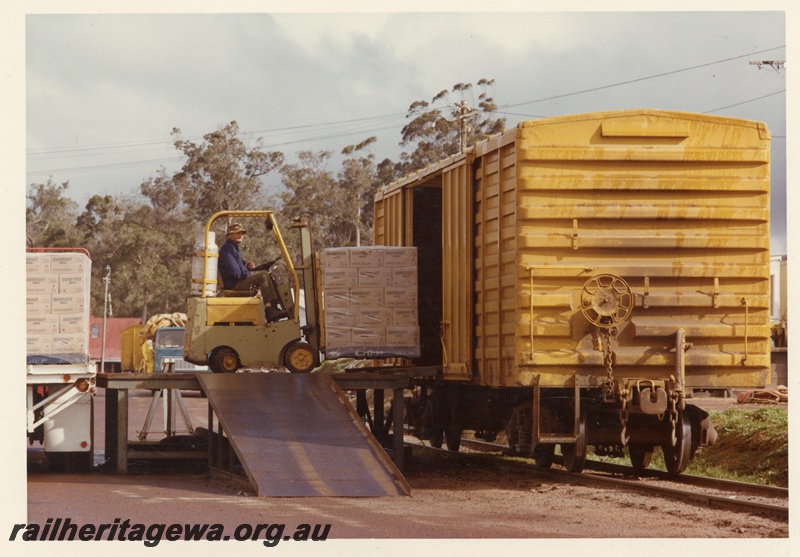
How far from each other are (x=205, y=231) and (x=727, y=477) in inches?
284

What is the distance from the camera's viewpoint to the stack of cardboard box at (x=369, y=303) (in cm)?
1502

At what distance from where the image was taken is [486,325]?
14078 millimetres

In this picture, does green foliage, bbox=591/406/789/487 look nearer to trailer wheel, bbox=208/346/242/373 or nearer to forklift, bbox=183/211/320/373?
forklift, bbox=183/211/320/373

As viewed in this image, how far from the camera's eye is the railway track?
37.6ft

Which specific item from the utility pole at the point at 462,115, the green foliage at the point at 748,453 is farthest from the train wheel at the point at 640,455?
the utility pole at the point at 462,115

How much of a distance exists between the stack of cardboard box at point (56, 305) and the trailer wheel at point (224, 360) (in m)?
2.18

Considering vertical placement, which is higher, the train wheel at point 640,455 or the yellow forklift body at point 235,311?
the yellow forklift body at point 235,311

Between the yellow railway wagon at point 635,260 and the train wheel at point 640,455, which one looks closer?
the yellow railway wagon at point 635,260

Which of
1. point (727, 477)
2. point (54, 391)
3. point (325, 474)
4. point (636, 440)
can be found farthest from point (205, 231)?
point (727, 477)

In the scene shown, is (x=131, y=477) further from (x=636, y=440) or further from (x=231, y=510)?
(x=636, y=440)

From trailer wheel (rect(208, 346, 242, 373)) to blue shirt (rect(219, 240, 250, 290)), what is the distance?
825 millimetres

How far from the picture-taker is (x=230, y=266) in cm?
1527

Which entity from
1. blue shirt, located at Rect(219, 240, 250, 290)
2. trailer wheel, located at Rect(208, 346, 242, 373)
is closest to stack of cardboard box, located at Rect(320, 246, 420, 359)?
blue shirt, located at Rect(219, 240, 250, 290)

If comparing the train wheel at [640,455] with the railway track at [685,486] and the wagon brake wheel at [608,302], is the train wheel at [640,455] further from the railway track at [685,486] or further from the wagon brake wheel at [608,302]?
the wagon brake wheel at [608,302]
